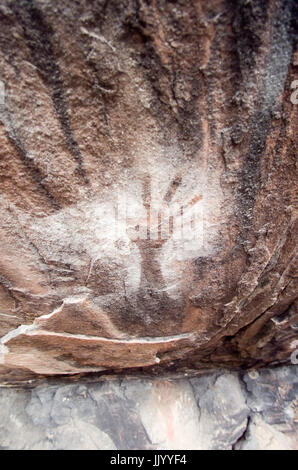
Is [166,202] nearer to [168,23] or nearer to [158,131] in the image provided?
[158,131]

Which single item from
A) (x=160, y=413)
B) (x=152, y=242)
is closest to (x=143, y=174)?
(x=152, y=242)

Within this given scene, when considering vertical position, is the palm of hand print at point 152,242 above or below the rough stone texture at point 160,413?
above

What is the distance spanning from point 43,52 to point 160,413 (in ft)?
3.32

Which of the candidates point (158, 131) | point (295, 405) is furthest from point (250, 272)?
point (295, 405)

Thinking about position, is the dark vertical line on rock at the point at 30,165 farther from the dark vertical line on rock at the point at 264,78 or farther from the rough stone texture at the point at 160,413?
the rough stone texture at the point at 160,413

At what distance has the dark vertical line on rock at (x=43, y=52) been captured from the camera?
371 millimetres

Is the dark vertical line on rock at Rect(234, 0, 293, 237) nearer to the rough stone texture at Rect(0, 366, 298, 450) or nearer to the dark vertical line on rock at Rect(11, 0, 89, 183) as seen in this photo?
the dark vertical line on rock at Rect(11, 0, 89, 183)

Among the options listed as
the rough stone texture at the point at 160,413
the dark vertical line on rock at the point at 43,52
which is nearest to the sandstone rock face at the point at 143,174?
the dark vertical line on rock at the point at 43,52

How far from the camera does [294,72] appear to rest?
424 millimetres

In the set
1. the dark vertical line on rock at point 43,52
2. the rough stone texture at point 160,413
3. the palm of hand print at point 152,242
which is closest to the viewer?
the dark vertical line on rock at point 43,52

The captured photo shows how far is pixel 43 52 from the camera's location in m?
0.40

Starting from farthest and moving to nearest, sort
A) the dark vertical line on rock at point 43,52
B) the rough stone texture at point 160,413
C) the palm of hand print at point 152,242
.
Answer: the rough stone texture at point 160,413 < the palm of hand print at point 152,242 < the dark vertical line on rock at point 43,52

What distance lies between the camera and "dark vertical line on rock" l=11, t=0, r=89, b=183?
1.22 ft
